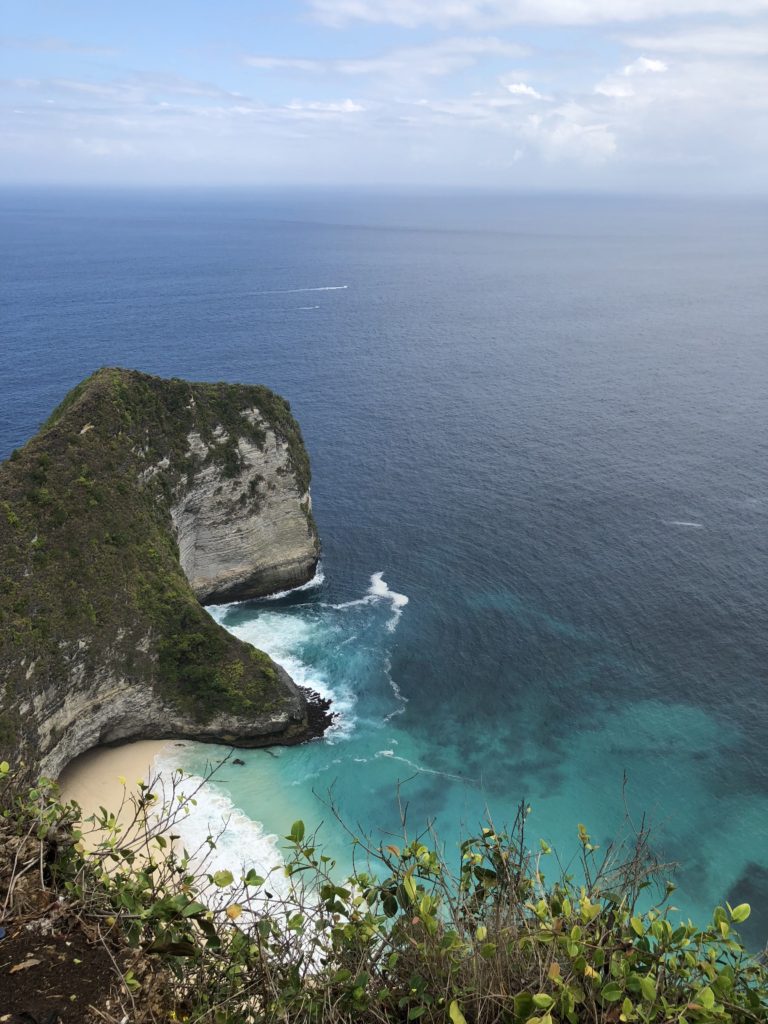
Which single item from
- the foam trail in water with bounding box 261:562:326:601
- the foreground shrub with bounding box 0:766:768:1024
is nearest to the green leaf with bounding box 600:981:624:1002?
the foreground shrub with bounding box 0:766:768:1024

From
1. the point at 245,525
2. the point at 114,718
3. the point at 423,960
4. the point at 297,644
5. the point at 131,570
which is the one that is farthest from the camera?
the point at 245,525

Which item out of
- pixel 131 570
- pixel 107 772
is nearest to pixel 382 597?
pixel 131 570

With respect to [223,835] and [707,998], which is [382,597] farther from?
[707,998]

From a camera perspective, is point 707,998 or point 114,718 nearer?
point 707,998

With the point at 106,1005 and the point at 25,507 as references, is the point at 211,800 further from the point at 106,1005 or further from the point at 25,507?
the point at 106,1005

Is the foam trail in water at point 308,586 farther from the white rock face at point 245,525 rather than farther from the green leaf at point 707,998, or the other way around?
the green leaf at point 707,998

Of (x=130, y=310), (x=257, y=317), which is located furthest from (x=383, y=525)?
(x=130, y=310)
